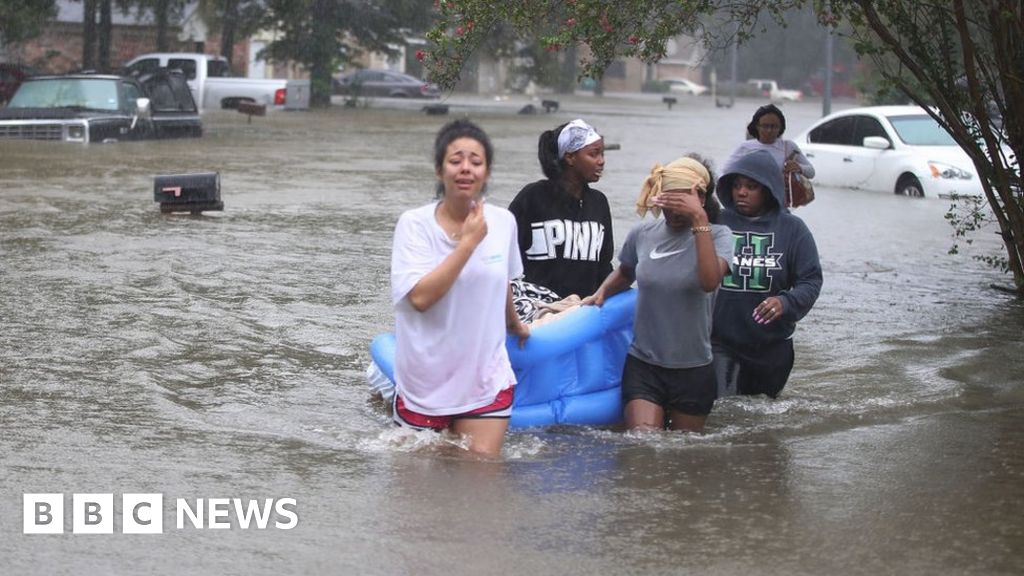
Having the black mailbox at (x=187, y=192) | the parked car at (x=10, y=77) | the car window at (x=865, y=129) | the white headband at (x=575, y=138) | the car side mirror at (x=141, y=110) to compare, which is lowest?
the black mailbox at (x=187, y=192)

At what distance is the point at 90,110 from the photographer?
26812 mm

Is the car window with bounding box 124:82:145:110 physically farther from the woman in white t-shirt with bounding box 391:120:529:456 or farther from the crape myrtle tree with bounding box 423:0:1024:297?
the woman in white t-shirt with bounding box 391:120:529:456

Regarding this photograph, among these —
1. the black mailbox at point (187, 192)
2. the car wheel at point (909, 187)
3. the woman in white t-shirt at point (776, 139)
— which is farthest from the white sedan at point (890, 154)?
the woman in white t-shirt at point (776, 139)

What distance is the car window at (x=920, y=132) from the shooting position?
2083cm

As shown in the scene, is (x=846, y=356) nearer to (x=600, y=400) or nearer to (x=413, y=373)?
(x=600, y=400)

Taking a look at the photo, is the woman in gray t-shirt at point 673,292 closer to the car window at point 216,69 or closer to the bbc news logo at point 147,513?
the bbc news logo at point 147,513

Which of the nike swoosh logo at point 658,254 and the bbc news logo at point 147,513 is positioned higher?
the nike swoosh logo at point 658,254

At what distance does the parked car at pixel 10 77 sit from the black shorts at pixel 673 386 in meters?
36.1

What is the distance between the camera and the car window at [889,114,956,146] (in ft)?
68.3

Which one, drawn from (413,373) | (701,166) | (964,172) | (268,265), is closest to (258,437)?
(413,373)

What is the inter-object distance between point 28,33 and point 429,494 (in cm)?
3564

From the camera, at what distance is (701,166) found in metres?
7.05

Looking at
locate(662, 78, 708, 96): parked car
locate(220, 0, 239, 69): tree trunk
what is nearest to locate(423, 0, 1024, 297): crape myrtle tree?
locate(220, 0, 239, 69): tree trunk

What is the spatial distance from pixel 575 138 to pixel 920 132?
14.6 metres
